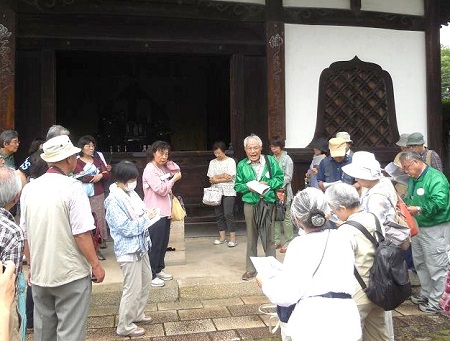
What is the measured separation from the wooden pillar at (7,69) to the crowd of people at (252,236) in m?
1.00

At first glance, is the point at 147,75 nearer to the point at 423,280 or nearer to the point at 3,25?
the point at 3,25

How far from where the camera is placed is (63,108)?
42.5 ft

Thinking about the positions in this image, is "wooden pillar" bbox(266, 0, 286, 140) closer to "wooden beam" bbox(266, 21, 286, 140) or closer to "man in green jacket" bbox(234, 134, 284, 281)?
"wooden beam" bbox(266, 21, 286, 140)

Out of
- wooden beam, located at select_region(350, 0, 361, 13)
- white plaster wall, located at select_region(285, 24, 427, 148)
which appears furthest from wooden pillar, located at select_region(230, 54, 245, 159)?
wooden beam, located at select_region(350, 0, 361, 13)

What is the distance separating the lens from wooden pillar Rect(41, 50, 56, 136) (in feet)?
22.4

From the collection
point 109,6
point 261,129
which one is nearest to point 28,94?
point 109,6

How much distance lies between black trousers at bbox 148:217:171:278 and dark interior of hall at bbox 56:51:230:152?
23.7ft

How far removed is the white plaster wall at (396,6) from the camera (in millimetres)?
7828

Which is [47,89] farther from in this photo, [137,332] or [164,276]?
[137,332]

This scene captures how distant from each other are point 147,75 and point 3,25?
23.2 ft

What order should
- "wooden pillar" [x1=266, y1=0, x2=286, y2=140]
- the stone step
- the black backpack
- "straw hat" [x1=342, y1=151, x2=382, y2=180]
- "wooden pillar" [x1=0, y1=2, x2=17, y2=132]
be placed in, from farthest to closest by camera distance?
"wooden pillar" [x1=266, y1=0, x2=286, y2=140]
"wooden pillar" [x1=0, y1=2, x2=17, y2=132]
the stone step
"straw hat" [x1=342, y1=151, x2=382, y2=180]
the black backpack

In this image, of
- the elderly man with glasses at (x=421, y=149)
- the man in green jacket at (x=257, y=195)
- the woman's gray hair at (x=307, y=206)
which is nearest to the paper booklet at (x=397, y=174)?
the elderly man with glasses at (x=421, y=149)

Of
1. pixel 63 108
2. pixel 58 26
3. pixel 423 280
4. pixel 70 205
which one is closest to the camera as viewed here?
pixel 70 205

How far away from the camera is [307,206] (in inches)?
103
